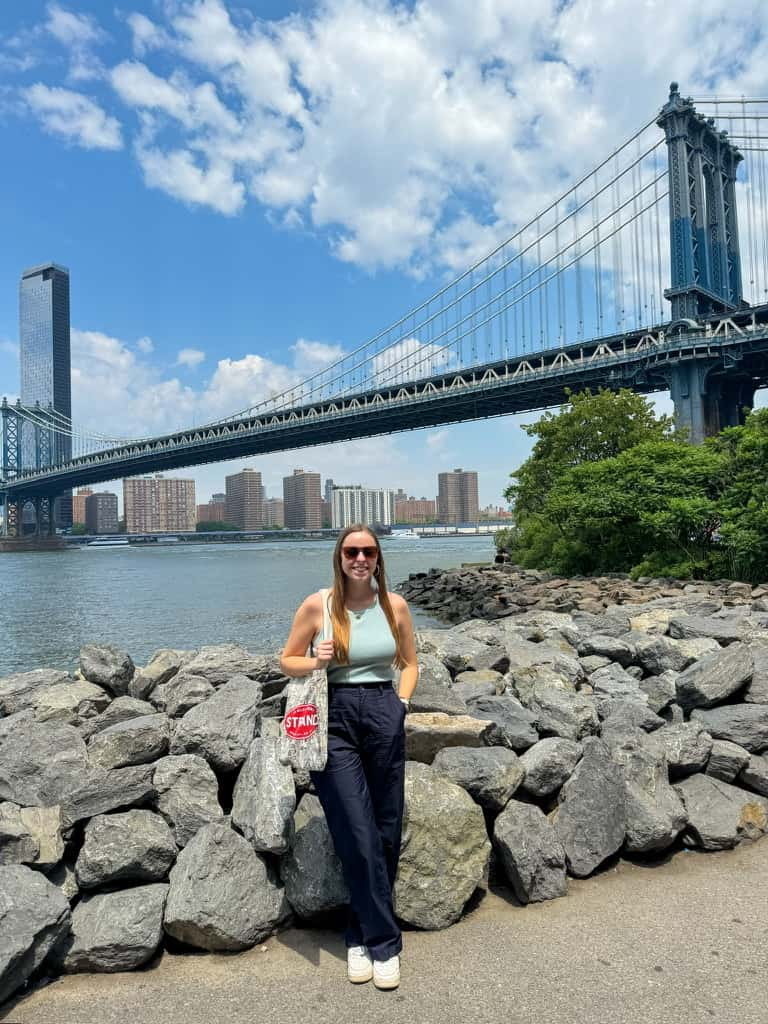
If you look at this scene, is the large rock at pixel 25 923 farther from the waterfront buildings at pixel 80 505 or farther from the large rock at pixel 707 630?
the waterfront buildings at pixel 80 505

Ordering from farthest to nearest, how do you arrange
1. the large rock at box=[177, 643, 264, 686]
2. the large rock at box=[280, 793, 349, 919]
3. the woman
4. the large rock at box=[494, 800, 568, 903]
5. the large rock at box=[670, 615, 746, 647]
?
the large rock at box=[670, 615, 746, 647] < the large rock at box=[177, 643, 264, 686] < the large rock at box=[494, 800, 568, 903] < the large rock at box=[280, 793, 349, 919] < the woman

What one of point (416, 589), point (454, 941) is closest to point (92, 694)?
point (454, 941)

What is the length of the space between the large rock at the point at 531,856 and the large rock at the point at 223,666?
98.5 inches

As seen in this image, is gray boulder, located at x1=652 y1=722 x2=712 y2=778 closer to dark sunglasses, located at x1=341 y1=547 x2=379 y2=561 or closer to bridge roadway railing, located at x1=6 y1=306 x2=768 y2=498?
dark sunglasses, located at x1=341 y1=547 x2=379 y2=561

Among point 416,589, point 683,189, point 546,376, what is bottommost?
point 416,589

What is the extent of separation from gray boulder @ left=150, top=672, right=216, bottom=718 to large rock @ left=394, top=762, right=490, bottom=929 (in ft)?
5.79

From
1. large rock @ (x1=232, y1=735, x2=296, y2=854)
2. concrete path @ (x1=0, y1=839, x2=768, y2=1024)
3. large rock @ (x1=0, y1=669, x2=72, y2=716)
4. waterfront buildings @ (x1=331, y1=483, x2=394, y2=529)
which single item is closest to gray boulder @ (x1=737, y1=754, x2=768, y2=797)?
concrete path @ (x1=0, y1=839, x2=768, y2=1024)

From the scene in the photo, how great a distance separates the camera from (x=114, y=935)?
8.28ft

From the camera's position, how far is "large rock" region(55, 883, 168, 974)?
250 centimetres

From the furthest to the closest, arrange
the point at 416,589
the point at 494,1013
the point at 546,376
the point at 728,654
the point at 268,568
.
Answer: the point at 546,376
the point at 268,568
the point at 416,589
the point at 728,654
the point at 494,1013

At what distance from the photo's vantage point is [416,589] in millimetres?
22250

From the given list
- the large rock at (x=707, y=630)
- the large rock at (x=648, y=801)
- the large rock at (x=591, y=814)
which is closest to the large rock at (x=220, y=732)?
the large rock at (x=591, y=814)

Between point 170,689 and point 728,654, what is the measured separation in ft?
12.1

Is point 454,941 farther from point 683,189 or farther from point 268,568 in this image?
point 683,189
